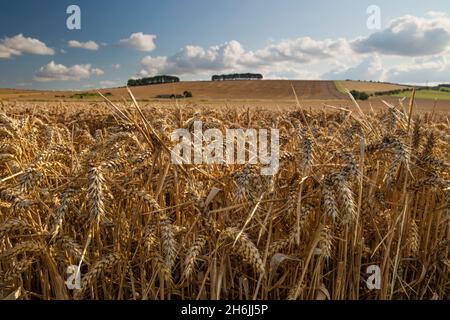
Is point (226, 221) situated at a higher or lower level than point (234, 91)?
lower

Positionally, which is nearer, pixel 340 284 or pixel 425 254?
pixel 340 284

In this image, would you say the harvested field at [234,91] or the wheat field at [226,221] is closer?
the wheat field at [226,221]

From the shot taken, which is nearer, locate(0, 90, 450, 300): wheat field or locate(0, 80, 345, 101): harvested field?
locate(0, 90, 450, 300): wheat field

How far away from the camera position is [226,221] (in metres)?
2.11

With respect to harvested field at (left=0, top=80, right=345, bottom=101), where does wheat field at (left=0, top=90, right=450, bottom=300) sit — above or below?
below

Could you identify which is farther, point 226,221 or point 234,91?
point 234,91

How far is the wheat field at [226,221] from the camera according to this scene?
168 centimetres

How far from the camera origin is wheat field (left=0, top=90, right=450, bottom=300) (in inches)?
66.2

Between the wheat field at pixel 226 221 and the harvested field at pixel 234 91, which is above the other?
the harvested field at pixel 234 91
